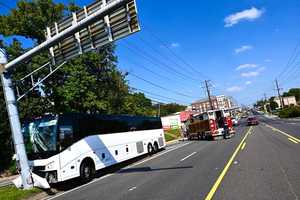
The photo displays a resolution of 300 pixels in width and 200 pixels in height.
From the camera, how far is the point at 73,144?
52.0 feet

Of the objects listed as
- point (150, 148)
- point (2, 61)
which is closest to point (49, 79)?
point (150, 148)

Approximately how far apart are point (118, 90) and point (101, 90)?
4780 millimetres

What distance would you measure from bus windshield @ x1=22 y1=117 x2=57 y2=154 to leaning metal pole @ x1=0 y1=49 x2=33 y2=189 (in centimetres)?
73

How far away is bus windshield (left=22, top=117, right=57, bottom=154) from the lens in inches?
583

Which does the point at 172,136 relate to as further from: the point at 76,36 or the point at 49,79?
the point at 76,36

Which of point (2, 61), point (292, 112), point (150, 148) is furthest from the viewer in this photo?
point (292, 112)

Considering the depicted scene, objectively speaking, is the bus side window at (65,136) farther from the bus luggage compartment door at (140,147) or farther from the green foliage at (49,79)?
the green foliage at (49,79)

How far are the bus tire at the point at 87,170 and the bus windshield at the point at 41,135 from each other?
7.11 ft

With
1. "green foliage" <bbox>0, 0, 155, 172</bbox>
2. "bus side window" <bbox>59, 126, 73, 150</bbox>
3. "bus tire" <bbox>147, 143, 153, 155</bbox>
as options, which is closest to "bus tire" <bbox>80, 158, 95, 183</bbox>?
"bus side window" <bbox>59, 126, 73, 150</bbox>

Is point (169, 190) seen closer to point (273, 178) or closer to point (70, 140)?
point (273, 178)

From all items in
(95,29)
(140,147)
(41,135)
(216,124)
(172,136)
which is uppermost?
(95,29)

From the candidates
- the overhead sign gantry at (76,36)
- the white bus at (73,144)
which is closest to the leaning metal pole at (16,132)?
the overhead sign gantry at (76,36)

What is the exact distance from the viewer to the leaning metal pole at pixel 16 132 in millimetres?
14344

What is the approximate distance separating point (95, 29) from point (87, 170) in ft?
22.1
